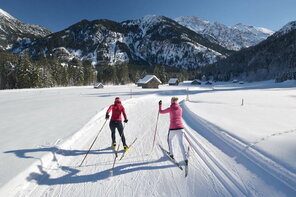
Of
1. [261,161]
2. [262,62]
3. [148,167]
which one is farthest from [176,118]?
[262,62]

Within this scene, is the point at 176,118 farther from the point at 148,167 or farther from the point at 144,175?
the point at 144,175

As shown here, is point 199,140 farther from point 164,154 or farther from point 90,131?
point 90,131

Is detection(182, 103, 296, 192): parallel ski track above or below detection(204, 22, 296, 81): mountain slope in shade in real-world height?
below

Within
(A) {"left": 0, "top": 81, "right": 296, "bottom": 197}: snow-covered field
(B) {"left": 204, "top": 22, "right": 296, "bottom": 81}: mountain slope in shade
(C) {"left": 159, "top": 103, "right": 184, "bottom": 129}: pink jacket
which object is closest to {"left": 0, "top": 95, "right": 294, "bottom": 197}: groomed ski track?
(A) {"left": 0, "top": 81, "right": 296, "bottom": 197}: snow-covered field

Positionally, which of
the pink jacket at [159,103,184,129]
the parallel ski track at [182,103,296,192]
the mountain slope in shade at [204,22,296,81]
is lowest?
the parallel ski track at [182,103,296,192]

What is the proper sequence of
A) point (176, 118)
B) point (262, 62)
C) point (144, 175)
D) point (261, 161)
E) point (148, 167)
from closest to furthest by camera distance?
point (144, 175) → point (261, 161) → point (148, 167) → point (176, 118) → point (262, 62)

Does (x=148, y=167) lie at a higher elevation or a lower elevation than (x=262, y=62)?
lower

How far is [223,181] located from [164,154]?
2.22 meters

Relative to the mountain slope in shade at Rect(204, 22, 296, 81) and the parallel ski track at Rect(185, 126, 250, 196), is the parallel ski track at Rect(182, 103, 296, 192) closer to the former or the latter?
the parallel ski track at Rect(185, 126, 250, 196)

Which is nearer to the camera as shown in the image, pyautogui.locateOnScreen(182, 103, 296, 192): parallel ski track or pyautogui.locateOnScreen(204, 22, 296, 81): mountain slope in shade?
pyautogui.locateOnScreen(182, 103, 296, 192): parallel ski track

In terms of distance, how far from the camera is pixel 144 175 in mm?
4508

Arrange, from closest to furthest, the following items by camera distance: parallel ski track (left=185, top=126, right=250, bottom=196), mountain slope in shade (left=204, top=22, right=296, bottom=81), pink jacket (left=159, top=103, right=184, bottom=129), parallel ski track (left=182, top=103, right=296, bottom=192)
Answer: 1. parallel ski track (left=185, top=126, right=250, bottom=196)
2. parallel ski track (left=182, top=103, right=296, bottom=192)
3. pink jacket (left=159, top=103, right=184, bottom=129)
4. mountain slope in shade (left=204, top=22, right=296, bottom=81)

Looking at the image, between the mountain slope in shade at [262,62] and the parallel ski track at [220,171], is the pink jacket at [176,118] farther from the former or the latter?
the mountain slope in shade at [262,62]

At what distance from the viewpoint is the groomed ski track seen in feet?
12.5
